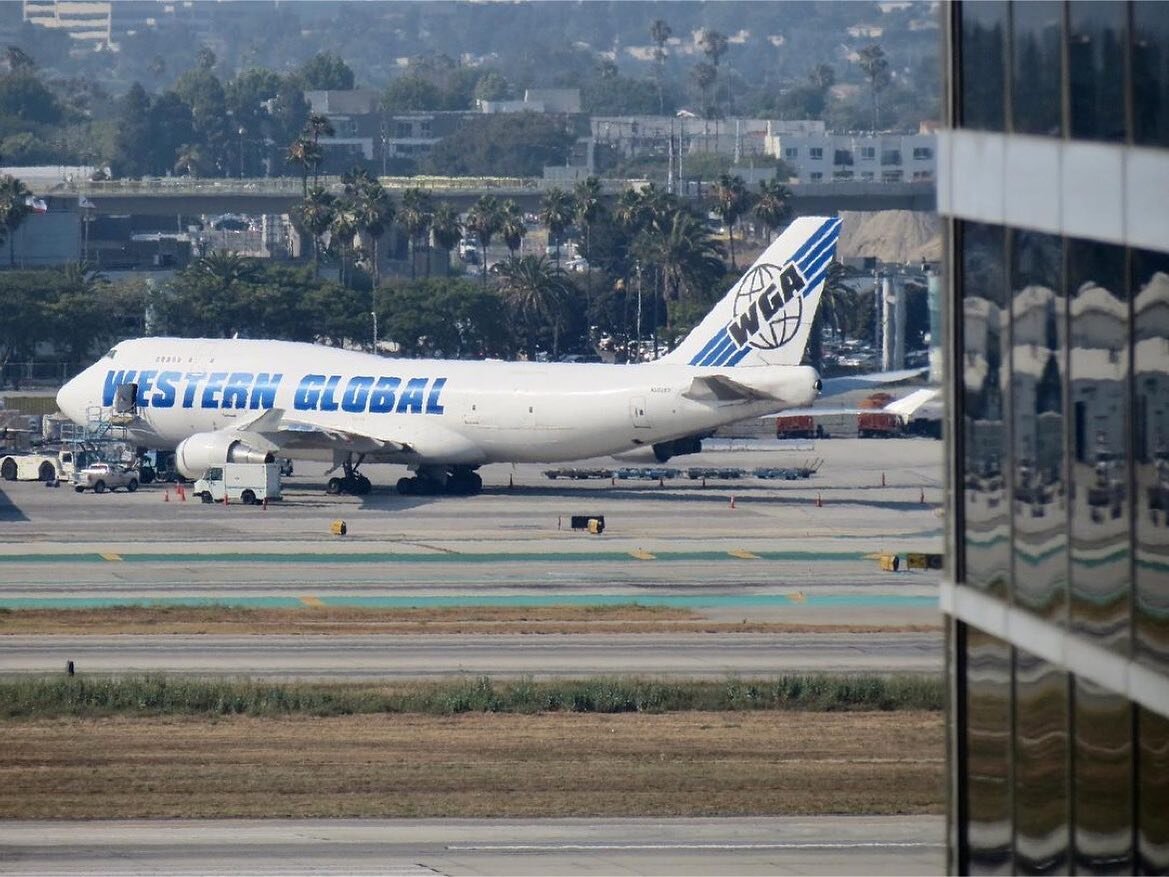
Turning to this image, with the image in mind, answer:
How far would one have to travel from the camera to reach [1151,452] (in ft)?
36.9

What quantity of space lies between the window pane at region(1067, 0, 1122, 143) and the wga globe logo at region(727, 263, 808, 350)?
55.5m

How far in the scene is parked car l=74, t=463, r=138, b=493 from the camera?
77.5 m

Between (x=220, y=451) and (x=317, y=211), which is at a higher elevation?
(x=317, y=211)

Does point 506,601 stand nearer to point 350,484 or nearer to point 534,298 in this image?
point 350,484

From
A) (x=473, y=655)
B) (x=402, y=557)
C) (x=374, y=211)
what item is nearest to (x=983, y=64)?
(x=473, y=655)

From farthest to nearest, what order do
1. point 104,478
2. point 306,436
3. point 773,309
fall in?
point 104,478, point 306,436, point 773,309

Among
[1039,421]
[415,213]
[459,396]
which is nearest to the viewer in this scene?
[1039,421]

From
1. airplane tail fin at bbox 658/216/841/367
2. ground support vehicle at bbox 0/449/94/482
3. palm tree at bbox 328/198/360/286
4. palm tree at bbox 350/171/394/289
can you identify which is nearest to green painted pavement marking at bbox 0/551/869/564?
airplane tail fin at bbox 658/216/841/367

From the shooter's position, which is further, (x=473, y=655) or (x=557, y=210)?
(x=557, y=210)

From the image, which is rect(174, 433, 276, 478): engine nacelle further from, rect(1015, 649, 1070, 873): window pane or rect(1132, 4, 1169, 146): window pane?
rect(1132, 4, 1169, 146): window pane

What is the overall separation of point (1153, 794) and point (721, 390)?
5385cm

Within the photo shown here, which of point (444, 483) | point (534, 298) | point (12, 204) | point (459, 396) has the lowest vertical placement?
point (444, 483)

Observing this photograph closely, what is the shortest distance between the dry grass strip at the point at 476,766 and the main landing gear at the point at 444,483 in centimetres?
3709

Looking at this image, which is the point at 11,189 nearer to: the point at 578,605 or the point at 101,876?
the point at 578,605
